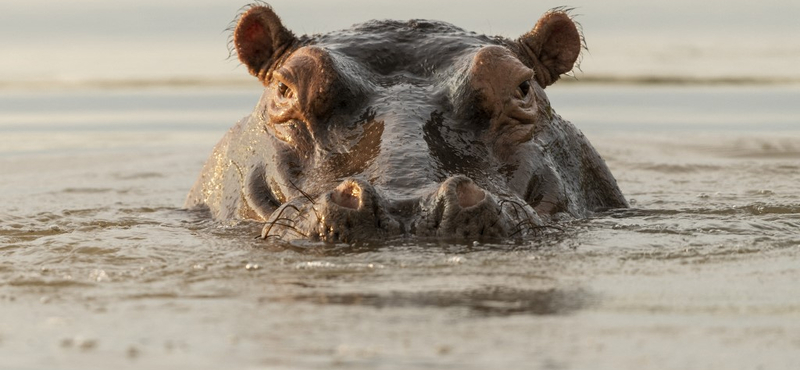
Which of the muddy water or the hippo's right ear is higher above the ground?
the hippo's right ear

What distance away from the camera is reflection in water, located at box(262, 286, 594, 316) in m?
5.18

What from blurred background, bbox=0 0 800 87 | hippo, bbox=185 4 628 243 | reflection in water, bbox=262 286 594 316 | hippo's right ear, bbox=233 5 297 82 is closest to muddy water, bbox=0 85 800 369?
reflection in water, bbox=262 286 594 316

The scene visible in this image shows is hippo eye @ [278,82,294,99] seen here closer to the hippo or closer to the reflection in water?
the hippo

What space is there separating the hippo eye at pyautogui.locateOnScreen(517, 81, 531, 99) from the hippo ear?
833mm

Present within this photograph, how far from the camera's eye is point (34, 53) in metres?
20.1

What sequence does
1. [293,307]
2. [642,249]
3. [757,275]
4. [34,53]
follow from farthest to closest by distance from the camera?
[34,53], [642,249], [757,275], [293,307]

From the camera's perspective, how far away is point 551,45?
8.55 m

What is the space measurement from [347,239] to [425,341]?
1405mm

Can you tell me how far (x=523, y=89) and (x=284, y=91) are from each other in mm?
1213

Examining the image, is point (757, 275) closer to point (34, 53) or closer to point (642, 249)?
point (642, 249)

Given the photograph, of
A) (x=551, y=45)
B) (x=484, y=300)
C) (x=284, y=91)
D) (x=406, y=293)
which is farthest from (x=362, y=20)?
(x=484, y=300)

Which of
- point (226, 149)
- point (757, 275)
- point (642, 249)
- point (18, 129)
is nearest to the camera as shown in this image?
point (757, 275)

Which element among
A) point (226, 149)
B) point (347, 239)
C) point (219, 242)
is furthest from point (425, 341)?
point (226, 149)

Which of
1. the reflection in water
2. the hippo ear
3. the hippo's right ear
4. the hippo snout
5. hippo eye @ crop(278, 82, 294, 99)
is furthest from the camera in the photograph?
the hippo ear
